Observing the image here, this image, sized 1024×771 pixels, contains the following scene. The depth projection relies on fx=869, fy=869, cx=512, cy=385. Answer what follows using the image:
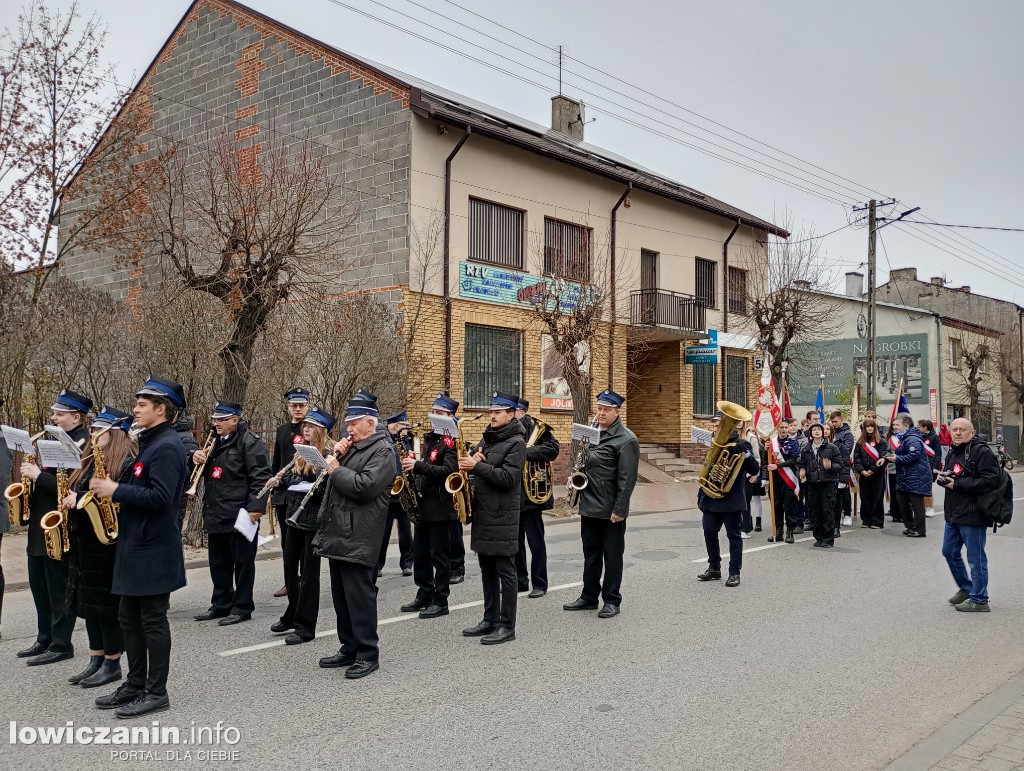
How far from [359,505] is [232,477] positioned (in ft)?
7.79

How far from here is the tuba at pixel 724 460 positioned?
9594 millimetres

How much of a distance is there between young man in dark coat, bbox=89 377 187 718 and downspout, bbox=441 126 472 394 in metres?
15.2

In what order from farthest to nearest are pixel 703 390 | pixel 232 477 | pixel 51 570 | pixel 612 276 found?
pixel 703 390 → pixel 612 276 → pixel 232 477 → pixel 51 570

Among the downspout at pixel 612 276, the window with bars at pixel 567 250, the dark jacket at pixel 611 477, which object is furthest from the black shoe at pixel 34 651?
the downspout at pixel 612 276

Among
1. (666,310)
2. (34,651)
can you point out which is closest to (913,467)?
(34,651)

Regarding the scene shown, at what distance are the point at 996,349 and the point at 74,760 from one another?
50991mm

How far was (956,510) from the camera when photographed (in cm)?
839

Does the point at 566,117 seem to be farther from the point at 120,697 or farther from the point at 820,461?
the point at 120,697

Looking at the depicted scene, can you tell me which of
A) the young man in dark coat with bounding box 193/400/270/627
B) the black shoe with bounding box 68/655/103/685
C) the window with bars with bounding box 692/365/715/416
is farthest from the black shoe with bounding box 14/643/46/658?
the window with bars with bounding box 692/365/715/416

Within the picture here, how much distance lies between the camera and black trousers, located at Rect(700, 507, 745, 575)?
9.52 metres

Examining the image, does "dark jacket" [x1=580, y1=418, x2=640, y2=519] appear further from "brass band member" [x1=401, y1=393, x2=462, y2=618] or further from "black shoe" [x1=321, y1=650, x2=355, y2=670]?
"black shoe" [x1=321, y1=650, x2=355, y2=670]

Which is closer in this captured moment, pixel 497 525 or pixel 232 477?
pixel 497 525

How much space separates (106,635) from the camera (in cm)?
578

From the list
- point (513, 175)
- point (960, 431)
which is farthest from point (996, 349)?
point (960, 431)
